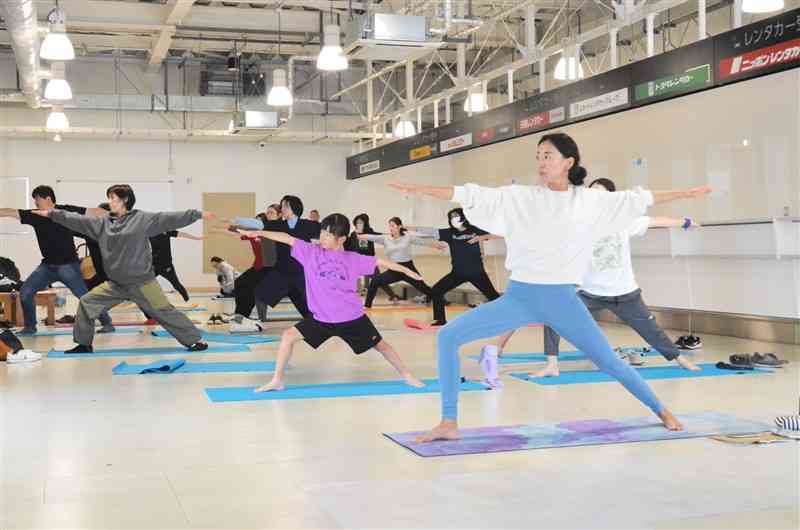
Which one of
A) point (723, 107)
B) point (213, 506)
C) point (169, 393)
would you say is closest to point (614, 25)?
point (723, 107)

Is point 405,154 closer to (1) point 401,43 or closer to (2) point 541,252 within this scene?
(1) point 401,43

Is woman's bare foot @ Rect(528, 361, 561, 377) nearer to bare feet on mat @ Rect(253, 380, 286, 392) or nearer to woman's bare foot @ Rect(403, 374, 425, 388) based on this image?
woman's bare foot @ Rect(403, 374, 425, 388)

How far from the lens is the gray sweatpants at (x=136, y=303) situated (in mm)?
8680

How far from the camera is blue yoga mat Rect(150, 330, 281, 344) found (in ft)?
33.2

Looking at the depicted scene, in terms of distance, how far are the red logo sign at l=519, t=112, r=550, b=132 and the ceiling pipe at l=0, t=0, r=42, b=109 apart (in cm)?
615

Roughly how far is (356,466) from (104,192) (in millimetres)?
18144

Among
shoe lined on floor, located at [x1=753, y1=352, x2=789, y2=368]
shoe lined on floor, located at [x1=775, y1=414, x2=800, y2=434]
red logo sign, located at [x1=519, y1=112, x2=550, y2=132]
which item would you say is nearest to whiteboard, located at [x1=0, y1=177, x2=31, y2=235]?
red logo sign, located at [x1=519, y1=112, x2=550, y2=132]

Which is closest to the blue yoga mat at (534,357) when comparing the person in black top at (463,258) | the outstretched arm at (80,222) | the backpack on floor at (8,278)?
the person in black top at (463,258)

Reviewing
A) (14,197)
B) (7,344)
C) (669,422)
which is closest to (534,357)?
(669,422)

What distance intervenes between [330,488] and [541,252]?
4.91 ft

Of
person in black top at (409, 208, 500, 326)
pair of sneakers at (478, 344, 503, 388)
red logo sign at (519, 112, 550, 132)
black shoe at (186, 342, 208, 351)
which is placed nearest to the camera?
pair of sneakers at (478, 344, 503, 388)

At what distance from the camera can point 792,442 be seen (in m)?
4.74

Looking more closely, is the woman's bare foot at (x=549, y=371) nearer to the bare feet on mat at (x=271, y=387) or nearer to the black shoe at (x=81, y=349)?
the bare feet on mat at (x=271, y=387)

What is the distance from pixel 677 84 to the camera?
973 centimetres
